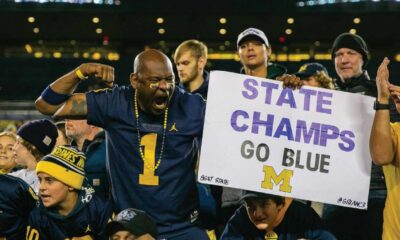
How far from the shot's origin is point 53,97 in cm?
476

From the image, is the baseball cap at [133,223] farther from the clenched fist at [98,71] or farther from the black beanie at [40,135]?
the black beanie at [40,135]

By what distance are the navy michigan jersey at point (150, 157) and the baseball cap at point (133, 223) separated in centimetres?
24

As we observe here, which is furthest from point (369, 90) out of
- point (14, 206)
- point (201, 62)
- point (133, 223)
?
point (14, 206)

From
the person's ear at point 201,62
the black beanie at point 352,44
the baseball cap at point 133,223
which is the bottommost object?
the baseball cap at point 133,223

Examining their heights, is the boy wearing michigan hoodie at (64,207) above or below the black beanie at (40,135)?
below

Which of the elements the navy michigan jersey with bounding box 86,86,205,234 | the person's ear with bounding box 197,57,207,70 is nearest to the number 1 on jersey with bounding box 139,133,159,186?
the navy michigan jersey with bounding box 86,86,205,234

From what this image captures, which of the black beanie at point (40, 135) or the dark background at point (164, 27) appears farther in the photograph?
the dark background at point (164, 27)

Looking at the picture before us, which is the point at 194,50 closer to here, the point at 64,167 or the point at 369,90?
the point at 369,90

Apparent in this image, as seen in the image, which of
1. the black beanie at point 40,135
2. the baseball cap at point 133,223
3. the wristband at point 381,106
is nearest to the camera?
the baseball cap at point 133,223

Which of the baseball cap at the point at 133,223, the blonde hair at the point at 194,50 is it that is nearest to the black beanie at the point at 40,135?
the blonde hair at the point at 194,50

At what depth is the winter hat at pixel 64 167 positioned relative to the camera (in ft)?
15.9

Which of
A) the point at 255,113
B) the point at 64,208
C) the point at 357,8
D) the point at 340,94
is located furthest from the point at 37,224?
the point at 357,8

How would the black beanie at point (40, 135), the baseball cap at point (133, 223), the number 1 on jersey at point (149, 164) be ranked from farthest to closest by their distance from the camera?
the black beanie at point (40, 135) < the number 1 on jersey at point (149, 164) < the baseball cap at point (133, 223)

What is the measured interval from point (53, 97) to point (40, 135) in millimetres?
1205
